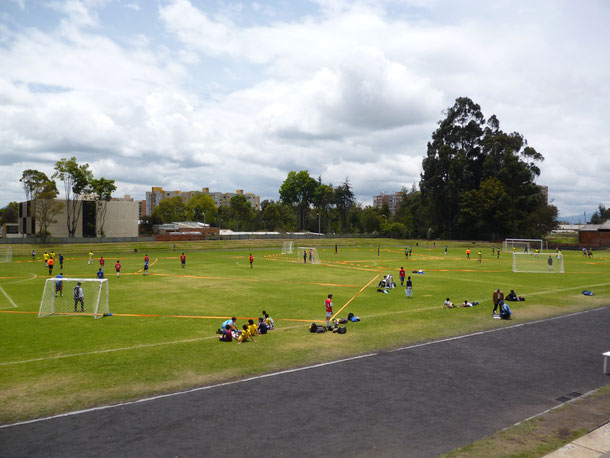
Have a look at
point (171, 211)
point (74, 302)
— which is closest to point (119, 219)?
point (171, 211)

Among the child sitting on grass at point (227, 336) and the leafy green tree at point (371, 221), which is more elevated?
the leafy green tree at point (371, 221)

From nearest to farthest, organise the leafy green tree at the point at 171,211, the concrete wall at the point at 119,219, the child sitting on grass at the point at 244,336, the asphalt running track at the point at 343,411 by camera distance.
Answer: the asphalt running track at the point at 343,411
the child sitting on grass at the point at 244,336
the concrete wall at the point at 119,219
the leafy green tree at the point at 171,211

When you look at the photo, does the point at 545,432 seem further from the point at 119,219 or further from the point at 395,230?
the point at 395,230

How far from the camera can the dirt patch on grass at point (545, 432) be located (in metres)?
8.11

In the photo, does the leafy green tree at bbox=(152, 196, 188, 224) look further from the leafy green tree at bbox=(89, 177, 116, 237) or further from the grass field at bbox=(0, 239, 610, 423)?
the grass field at bbox=(0, 239, 610, 423)

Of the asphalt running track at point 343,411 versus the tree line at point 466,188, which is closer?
the asphalt running track at point 343,411

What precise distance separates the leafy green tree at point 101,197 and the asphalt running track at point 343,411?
86904mm

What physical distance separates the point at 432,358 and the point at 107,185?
8878 centimetres

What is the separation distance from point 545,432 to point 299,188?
12930cm

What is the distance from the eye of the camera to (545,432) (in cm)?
889

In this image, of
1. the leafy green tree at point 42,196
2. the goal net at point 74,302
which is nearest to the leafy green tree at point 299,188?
the leafy green tree at point 42,196

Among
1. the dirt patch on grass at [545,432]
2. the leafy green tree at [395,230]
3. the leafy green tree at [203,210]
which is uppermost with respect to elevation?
the leafy green tree at [203,210]

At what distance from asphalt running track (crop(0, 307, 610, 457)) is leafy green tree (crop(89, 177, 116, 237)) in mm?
86904

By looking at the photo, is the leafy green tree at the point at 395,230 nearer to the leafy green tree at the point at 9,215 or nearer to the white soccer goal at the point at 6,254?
the white soccer goal at the point at 6,254
